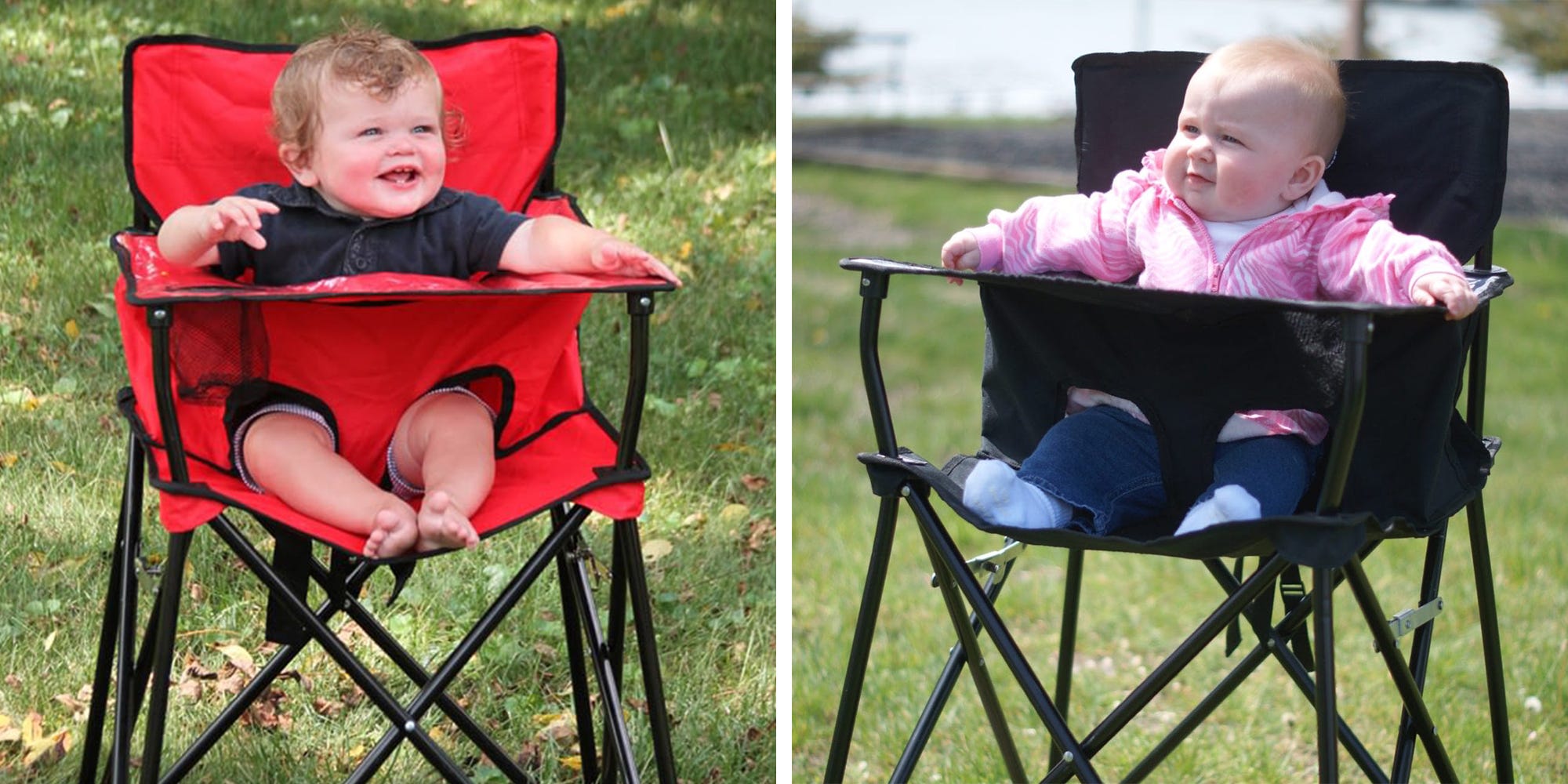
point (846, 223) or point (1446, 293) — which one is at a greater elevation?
point (1446, 293)

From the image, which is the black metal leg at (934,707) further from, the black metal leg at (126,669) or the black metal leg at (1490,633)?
the black metal leg at (126,669)

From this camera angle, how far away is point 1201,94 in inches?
85.4

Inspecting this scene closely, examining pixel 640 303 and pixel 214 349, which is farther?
pixel 214 349

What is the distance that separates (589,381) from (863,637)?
1.66 metres

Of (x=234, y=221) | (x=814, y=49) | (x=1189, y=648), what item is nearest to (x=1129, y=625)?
(x=1189, y=648)

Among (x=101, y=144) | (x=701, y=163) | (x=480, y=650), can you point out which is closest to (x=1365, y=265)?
(x=480, y=650)

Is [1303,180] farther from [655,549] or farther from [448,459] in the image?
[655,549]

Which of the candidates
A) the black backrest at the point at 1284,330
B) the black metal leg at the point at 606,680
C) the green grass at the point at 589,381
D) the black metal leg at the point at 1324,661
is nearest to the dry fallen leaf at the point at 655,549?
the green grass at the point at 589,381

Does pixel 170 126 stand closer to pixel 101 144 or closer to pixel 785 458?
pixel 785 458

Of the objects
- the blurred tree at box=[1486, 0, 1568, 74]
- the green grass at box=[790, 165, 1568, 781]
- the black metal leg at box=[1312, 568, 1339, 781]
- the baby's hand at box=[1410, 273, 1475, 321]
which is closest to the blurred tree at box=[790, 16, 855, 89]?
the blurred tree at box=[1486, 0, 1568, 74]

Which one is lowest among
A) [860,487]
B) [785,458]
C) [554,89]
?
[860,487]

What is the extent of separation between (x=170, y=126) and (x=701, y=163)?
2833mm

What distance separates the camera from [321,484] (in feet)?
6.99

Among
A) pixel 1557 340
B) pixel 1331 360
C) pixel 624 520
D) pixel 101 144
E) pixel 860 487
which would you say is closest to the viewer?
pixel 1331 360
